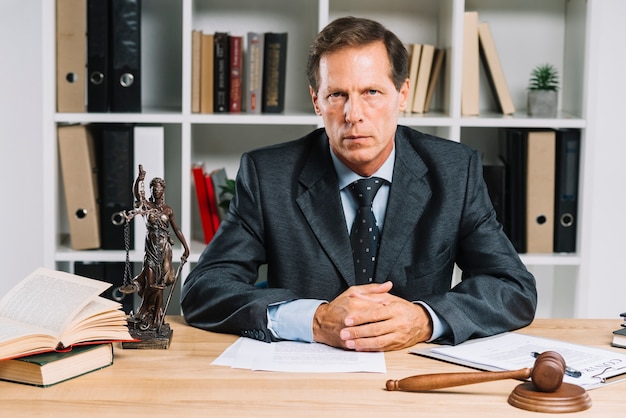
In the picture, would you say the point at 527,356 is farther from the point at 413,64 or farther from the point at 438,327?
the point at 413,64

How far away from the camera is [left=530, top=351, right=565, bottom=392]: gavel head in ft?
4.47

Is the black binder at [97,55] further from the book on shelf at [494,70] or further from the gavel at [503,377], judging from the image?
the gavel at [503,377]

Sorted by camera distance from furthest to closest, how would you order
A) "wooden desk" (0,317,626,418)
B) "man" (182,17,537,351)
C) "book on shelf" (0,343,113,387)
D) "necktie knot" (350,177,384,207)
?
"necktie knot" (350,177,384,207) < "man" (182,17,537,351) < "book on shelf" (0,343,113,387) < "wooden desk" (0,317,626,418)

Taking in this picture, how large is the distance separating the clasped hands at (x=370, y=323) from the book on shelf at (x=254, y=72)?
1339 mm

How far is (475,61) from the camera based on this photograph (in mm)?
2984

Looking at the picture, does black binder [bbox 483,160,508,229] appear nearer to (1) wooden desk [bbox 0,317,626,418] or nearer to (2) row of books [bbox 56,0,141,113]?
(2) row of books [bbox 56,0,141,113]

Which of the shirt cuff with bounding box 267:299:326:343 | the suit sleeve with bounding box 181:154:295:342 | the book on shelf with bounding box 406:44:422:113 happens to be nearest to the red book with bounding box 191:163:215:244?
the book on shelf with bounding box 406:44:422:113

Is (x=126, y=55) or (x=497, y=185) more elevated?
(x=126, y=55)

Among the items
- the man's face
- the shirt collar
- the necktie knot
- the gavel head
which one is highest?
the man's face

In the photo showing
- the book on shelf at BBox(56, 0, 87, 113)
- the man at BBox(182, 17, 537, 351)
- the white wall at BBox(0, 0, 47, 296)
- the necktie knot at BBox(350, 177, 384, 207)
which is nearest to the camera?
the man at BBox(182, 17, 537, 351)

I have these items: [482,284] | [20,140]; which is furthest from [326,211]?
[20,140]

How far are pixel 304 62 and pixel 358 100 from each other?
3.98ft

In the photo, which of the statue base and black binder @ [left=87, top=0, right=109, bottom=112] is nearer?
the statue base

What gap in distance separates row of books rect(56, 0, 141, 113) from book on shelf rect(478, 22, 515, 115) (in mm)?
1117
